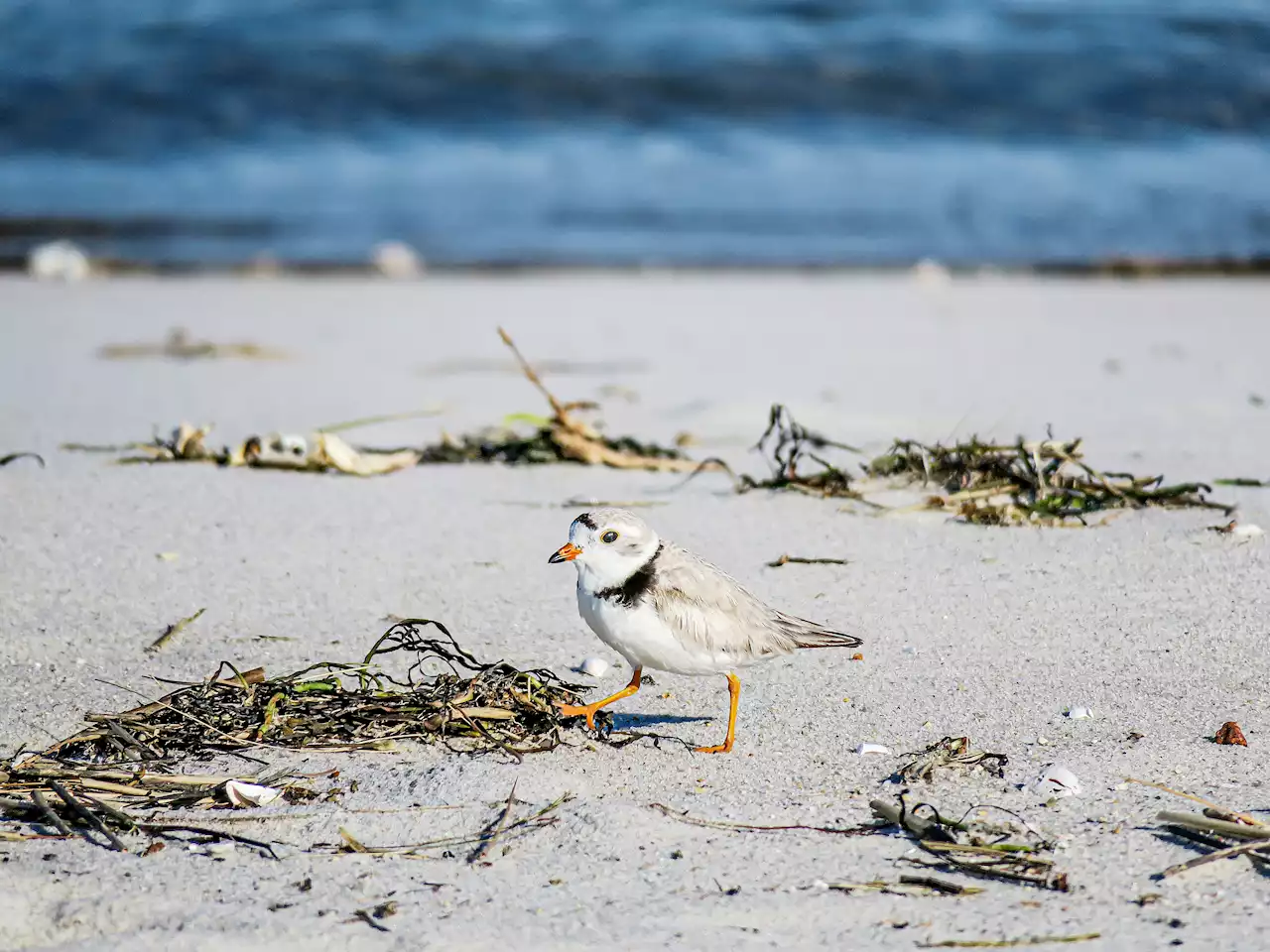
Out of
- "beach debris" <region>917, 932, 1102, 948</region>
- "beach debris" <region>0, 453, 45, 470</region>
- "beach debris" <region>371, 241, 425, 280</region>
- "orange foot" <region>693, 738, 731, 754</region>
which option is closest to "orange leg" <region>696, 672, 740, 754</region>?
"orange foot" <region>693, 738, 731, 754</region>

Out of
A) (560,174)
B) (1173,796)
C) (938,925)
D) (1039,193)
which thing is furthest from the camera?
(560,174)

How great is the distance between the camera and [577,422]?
477 cm

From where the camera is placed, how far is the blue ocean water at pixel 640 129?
11945mm

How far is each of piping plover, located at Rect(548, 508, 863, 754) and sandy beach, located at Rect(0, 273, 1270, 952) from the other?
6.2 inches

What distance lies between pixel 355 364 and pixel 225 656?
3970mm

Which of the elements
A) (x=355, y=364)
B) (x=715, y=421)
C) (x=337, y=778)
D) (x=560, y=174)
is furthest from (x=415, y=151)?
(x=337, y=778)

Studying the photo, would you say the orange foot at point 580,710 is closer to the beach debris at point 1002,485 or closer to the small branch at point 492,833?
the small branch at point 492,833

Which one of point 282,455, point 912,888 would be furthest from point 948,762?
point 282,455

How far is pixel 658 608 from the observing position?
273cm

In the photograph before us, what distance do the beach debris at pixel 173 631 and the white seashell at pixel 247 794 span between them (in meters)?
0.79

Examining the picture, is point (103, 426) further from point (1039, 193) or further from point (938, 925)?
point (1039, 193)

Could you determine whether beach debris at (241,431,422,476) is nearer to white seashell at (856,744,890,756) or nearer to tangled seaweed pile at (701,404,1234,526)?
tangled seaweed pile at (701,404,1234,526)

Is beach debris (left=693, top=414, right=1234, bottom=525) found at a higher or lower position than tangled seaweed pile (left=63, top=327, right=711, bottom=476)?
higher

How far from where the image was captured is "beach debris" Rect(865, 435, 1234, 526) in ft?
13.3
